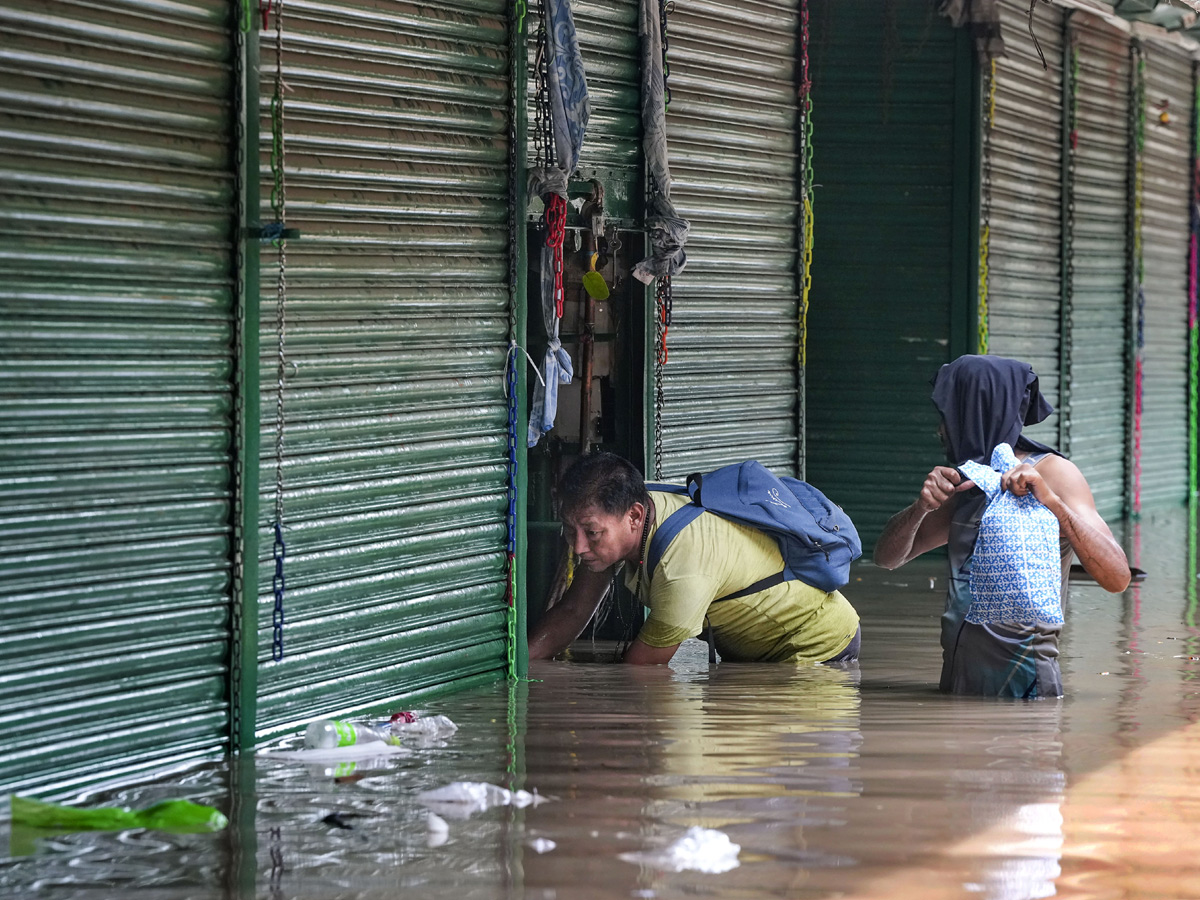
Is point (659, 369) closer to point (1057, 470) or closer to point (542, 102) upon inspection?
point (542, 102)

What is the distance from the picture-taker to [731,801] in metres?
4.38

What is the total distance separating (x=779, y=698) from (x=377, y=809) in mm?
1932

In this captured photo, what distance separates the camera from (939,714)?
17.7 ft

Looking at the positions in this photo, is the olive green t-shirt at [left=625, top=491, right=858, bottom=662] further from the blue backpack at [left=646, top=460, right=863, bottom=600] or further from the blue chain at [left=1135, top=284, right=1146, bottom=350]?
the blue chain at [left=1135, top=284, right=1146, bottom=350]

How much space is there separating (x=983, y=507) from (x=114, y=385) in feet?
9.26

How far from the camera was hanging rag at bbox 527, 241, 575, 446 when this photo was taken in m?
6.57

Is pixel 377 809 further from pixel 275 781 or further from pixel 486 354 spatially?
pixel 486 354

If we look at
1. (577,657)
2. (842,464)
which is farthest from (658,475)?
(842,464)

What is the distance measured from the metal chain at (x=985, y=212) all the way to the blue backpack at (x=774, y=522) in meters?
4.54

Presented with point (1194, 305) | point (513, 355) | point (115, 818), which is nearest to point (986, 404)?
point (513, 355)

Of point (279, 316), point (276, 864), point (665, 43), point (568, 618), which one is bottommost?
point (276, 864)

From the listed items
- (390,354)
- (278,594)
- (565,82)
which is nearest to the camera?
(278,594)

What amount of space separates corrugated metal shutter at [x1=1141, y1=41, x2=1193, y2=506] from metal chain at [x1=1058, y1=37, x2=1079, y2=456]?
1.52 m

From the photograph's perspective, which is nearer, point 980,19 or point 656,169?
point 656,169
